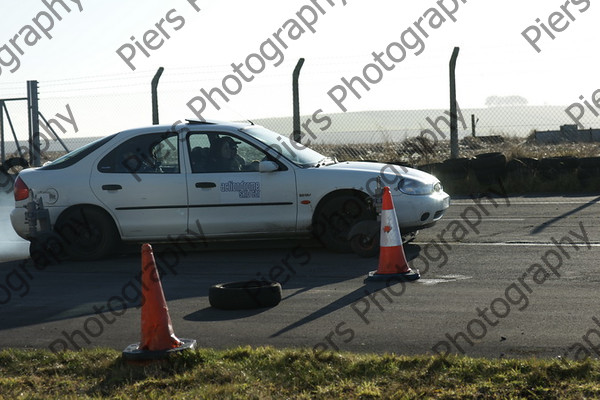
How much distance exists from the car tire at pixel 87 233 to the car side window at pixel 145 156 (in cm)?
55

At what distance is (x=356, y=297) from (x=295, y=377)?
2.52m

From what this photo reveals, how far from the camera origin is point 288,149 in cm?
1077

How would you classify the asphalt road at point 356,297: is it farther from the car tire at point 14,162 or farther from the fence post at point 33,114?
the fence post at point 33,114

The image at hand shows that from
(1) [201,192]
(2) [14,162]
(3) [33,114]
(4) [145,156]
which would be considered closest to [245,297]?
(1) [201,192]

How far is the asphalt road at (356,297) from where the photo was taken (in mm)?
6398

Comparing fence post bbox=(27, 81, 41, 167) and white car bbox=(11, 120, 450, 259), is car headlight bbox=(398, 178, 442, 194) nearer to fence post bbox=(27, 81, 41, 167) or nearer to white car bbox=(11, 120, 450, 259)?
white car bbox=(11, 120, 450, 259)

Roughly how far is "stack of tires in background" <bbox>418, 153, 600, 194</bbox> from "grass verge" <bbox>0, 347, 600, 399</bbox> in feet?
37.3

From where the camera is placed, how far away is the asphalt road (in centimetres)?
640

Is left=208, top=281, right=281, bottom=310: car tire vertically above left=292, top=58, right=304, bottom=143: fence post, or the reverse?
left=292, top=58, right=304, bottom=143: fence post

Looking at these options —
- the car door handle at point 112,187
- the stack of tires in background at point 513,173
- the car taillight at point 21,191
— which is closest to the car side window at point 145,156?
the car door handle at point 112,187

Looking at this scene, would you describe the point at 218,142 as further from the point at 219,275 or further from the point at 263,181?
the point at 219,275

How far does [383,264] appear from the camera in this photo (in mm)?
8609

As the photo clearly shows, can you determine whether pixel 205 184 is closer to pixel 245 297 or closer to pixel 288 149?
pixel 288 149

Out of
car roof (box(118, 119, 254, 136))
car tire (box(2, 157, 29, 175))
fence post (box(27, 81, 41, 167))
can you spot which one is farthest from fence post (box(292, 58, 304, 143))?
car roof (box(118, 119, 254, 136))
